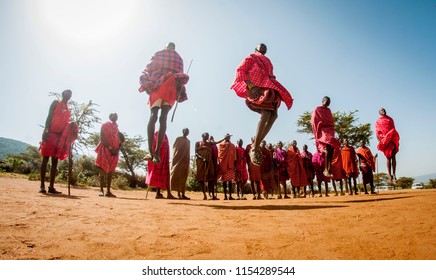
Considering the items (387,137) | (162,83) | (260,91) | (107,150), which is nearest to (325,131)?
(260,91)

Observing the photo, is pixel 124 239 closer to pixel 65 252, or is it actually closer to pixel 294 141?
pixel 65 252

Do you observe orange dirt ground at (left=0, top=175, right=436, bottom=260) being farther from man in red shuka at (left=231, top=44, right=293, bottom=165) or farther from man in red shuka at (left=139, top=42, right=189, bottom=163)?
man in red shuka at (left=139, top=42, right=189, bottom=163)

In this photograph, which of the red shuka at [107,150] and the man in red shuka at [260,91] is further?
the red shuka at [107,150]

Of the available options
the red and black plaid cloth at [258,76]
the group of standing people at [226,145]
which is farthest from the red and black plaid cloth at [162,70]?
the red and black plaid cloth at [258,76]

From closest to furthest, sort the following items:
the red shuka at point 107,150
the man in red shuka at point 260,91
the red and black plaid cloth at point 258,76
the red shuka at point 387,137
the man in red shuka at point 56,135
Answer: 1. the man in red shuka at point 260,91
2. the red and black plaid cloth at point 258,76
3. the man in red shuka at point 56,135
4. the red shuka at point 107,150
5. the red shuka at point 387,137

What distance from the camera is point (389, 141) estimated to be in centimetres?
766

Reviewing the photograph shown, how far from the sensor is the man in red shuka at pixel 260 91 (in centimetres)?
435

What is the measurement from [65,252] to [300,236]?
1.54m

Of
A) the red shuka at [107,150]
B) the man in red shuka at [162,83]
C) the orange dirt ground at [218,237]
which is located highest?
the man in red shuka at [162,83]

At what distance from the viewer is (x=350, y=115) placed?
89.8 ft

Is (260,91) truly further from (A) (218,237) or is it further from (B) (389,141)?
(B) (389,141)

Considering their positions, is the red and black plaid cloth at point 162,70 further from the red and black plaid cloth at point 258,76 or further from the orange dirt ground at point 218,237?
the orange dirt ground at point 218,237

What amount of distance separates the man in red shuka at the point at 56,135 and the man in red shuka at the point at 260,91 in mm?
4456

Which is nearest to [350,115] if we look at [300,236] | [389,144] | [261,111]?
[389,144]
